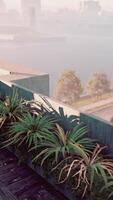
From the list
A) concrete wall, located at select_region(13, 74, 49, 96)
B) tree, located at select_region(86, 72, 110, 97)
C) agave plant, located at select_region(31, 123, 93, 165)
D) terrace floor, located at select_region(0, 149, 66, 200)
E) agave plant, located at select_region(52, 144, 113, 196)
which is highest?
concrete wall, located at select_region(13, 74, 49, 96)

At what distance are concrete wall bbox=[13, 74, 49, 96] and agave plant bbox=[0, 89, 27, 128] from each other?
1457 millimetres

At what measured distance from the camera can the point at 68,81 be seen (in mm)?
30734

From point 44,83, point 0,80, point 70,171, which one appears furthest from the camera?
point 44,83

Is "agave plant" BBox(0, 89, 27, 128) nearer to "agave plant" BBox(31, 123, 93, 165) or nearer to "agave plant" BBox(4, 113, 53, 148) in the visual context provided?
"agave plant" BBox(4, 113, 53, 148)

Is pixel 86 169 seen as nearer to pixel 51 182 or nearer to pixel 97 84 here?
pixel 51 182

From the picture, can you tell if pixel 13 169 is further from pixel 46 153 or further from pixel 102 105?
pixel 102 105

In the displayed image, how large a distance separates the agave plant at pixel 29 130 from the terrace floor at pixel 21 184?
33 centimetres

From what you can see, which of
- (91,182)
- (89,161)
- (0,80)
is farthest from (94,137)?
(0,80)

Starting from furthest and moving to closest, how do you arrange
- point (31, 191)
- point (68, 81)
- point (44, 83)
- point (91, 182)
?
point (68, 81) → point (44, 83) → point (31, 191) → point (91, 182)

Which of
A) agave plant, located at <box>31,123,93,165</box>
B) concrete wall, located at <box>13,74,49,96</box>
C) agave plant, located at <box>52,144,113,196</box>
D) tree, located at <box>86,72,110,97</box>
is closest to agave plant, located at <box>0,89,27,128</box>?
agave plant, located at <box>31,123,93,165</box>

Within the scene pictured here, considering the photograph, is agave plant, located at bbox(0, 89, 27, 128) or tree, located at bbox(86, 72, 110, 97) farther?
tree, located at bbox(86, 72, 110, 97)

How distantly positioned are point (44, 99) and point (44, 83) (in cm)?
267

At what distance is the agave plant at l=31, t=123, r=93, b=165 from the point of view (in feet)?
10.8

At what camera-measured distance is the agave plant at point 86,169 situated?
2.87 m
